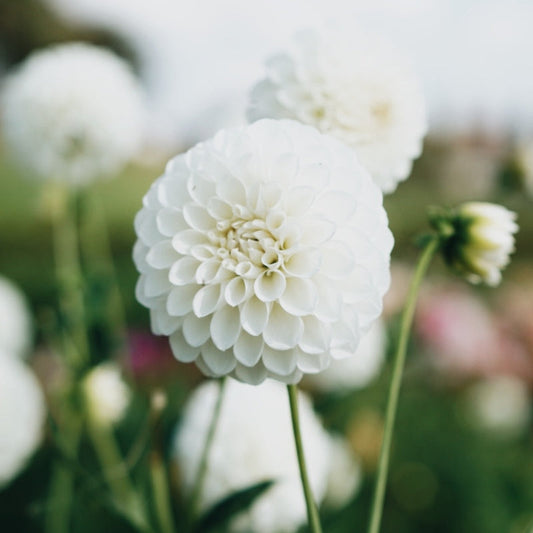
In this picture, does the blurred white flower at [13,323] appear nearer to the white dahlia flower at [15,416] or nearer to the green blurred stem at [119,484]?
the green blurred stem at [119,484]

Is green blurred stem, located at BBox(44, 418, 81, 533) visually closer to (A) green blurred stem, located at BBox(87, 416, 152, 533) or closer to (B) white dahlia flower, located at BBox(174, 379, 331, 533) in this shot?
(A) green blurred stem, located at BBox(87, 416, 152, 533)

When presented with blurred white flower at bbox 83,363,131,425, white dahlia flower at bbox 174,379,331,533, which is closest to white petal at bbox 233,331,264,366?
white dahlia flower at bbox 174,379,331,533

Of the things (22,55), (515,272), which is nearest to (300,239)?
(515,272)

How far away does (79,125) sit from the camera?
157 cm

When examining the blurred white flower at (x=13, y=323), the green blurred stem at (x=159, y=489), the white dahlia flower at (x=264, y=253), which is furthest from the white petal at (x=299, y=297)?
the blurred white flower at (x=13, y=323)

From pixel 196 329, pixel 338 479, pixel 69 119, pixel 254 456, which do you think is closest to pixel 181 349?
pixel 196 329

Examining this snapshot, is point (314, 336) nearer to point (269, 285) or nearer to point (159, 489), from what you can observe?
point (269, 285)

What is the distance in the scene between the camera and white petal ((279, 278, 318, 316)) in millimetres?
623

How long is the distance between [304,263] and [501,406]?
218 cm

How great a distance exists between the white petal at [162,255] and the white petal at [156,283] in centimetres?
1

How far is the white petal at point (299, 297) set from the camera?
623mm

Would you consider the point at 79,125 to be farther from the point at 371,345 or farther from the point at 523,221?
the point at 523,221

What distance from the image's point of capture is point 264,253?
666mm

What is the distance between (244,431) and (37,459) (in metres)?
1.48
